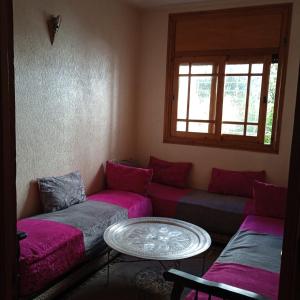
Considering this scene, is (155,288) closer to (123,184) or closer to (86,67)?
(123,184)

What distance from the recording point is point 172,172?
399 centimetres

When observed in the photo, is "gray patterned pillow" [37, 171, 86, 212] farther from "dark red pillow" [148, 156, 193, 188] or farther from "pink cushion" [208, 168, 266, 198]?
"pink cushion" [208, 168, 266, 198]

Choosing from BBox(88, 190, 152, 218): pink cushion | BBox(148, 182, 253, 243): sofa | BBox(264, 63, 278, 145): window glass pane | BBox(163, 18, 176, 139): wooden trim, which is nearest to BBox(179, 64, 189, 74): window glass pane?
BBox(163, 18, 176, 139): wooden trim

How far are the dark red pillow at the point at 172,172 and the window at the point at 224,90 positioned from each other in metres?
0.31

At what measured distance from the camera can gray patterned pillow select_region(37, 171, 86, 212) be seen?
2.81m

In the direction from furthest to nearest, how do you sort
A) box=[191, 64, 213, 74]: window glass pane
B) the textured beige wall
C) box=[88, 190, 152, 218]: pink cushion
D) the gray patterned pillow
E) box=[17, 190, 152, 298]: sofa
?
box=[191, 64, 213, 74]: window glass pane
box=[88, 190, 152, 218]: pink cushion
the gray patterned pillow
the textured beige wall
box=[17, 190, 152, 298]: sofa

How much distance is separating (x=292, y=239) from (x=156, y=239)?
6.35ft

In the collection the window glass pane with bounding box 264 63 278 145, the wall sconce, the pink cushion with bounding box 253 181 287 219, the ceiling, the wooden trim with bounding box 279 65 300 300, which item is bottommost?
the pink cushion with bounding box 253 181 287 219

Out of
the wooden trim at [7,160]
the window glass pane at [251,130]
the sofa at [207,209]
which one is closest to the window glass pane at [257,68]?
the window glass pane at [251,130]

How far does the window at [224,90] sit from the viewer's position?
3.55 m

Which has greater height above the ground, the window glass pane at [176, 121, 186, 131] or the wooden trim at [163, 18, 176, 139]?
the wooden trim at [163, 18, 176, 139]

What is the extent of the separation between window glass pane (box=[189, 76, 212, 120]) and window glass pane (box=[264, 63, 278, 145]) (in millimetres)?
701

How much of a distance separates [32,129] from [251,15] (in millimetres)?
2692

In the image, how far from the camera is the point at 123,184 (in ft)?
11.9
